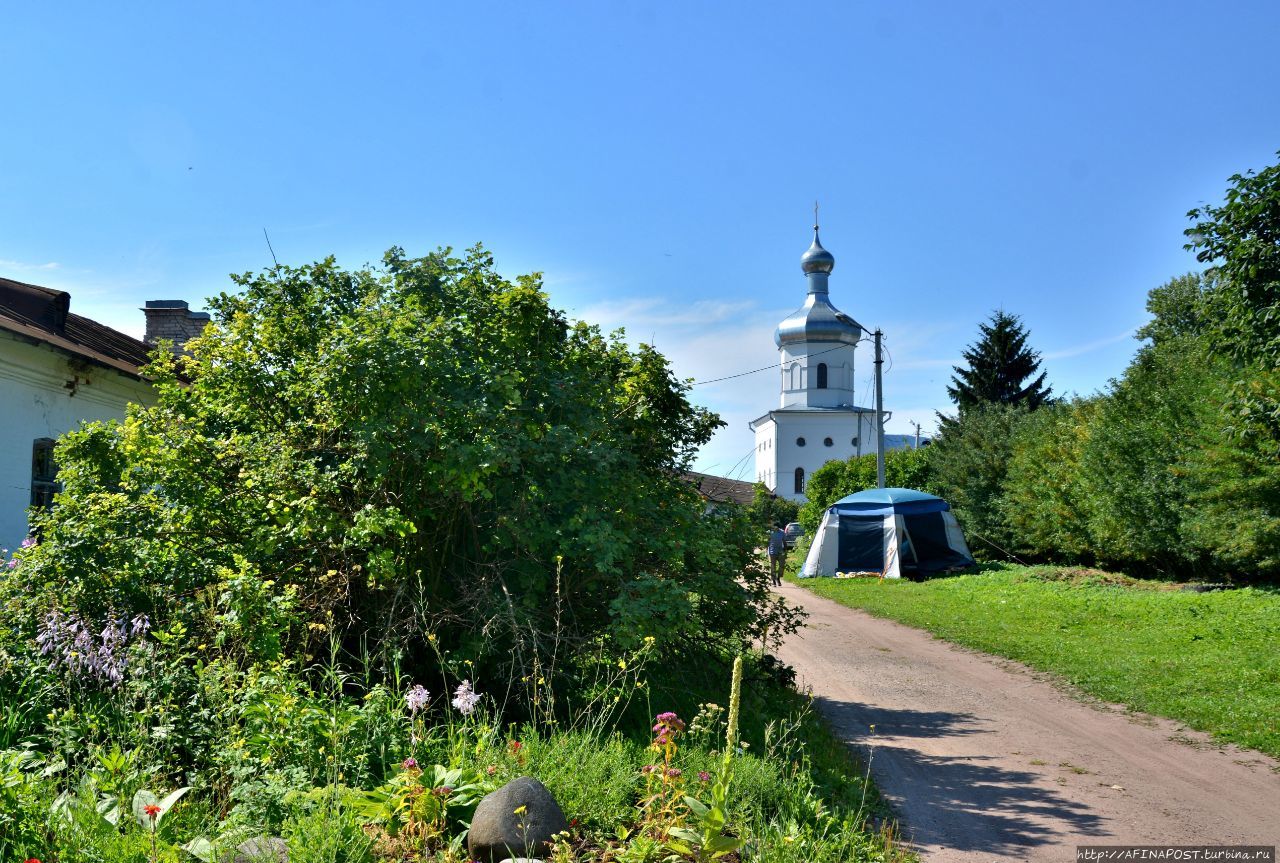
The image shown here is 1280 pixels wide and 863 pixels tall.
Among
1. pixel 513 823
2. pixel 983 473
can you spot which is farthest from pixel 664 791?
pixel 983 473

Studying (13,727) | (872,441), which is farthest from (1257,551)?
(872,441)

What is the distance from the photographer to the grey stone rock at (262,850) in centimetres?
408

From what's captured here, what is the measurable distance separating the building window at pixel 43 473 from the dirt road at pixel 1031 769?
9277mm

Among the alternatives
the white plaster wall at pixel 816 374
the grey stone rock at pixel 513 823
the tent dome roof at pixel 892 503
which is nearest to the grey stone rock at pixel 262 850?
the grey stone rock at pixel 513 823

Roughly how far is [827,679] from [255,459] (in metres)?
6.89

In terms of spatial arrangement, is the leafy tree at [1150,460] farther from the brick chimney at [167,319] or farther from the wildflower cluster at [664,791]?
the brick chimney at [167,319]

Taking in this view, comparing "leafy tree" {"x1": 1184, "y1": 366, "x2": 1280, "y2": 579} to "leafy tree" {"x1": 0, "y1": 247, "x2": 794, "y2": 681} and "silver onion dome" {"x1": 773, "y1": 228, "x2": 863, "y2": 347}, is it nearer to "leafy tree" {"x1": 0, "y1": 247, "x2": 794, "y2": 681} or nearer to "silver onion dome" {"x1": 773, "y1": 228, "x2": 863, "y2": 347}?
"leafy tree" {"x1": 0, "y1": 247, "x2": 794, "y2": 681}

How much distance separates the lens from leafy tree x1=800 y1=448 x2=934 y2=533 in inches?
1460

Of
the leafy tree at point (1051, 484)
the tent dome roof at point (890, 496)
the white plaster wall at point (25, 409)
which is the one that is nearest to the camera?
the white plaster wall at point (25, 409)

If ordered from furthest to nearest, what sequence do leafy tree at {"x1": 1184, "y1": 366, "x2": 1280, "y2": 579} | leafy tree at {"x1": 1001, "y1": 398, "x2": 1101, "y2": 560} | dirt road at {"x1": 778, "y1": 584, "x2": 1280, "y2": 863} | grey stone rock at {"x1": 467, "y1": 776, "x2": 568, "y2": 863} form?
leafy tree at {"x1": 1001, "y1": 398, "x2": 1101, "y2": 560} < leafy tree at {"x1": 1184, "y1": 366, "x2": 1280, "y2": 579} < dirt road at {"x1": 778, "y1": 584, "x2": 1280, "y2": 863} < grey stone rock at {"x1": 467, "y1": 776, "x2": 568, "y2": 863}

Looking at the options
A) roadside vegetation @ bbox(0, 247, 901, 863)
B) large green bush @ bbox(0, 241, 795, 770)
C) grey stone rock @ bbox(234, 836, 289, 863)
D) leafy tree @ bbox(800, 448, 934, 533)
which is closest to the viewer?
grey stone rock @ bbox(234, 836, 289, 863)

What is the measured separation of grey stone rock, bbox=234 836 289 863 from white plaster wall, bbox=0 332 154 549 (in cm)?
782

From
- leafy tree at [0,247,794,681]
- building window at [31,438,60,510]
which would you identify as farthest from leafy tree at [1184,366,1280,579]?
building window at [31,438,60,510]

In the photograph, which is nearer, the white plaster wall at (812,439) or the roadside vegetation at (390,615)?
the roadside vegetation at (390,615)
